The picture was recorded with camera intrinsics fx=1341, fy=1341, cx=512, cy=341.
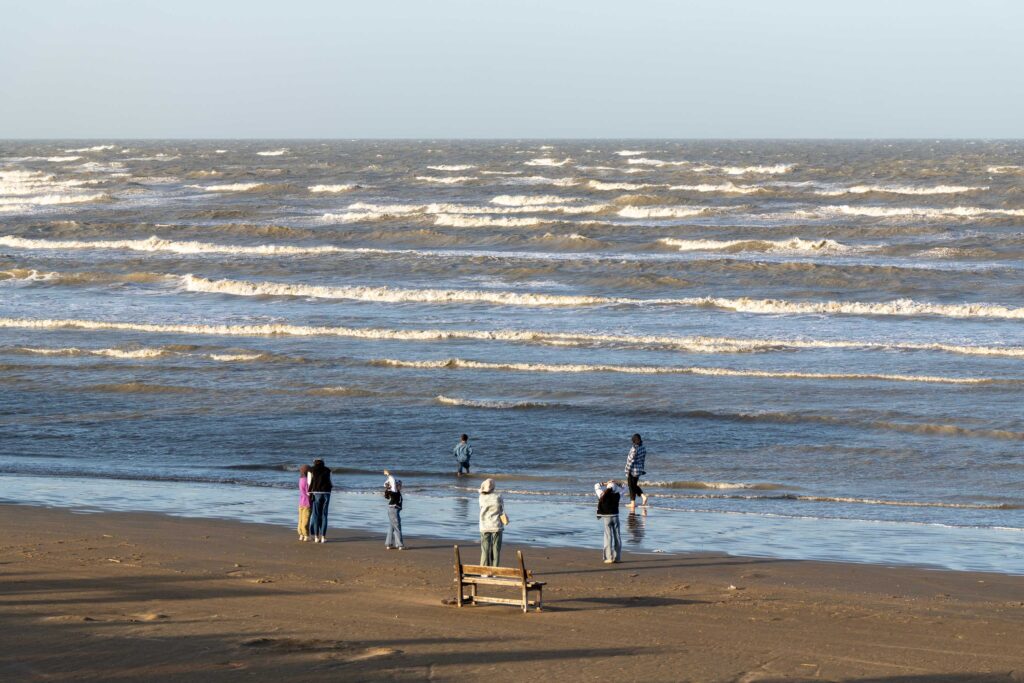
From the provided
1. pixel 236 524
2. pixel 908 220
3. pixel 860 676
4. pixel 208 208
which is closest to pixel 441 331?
pixel 236 524

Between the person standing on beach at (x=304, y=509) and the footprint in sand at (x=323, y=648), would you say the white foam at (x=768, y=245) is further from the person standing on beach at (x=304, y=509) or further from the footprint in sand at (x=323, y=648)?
the footprint in sand at (x=323, y=648)

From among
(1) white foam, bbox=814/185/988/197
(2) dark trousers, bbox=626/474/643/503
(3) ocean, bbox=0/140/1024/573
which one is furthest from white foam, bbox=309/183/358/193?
(2) dark trousers, bbox=626/474/643/503

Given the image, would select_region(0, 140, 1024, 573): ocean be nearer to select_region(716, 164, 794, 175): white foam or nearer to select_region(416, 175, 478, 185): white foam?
select_region(416, 175, 478, 185): white foam

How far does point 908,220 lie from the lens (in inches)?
2388

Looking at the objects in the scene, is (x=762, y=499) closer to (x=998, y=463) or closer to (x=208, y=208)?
(x=998, y=463)

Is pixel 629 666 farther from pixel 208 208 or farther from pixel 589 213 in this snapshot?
pixel 208 208

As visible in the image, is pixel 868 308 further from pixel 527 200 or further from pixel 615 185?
pixel 615 185

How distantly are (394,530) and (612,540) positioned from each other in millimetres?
2545

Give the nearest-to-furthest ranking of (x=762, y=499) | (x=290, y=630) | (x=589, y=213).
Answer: (x=290, y=630)
(x=762, y=499)
(x=589, y=213)

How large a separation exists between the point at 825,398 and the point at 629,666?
15.3 m

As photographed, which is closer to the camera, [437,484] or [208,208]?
[437,484]

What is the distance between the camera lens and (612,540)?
48.9ft

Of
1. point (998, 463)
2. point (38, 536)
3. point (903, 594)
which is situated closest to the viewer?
point (903, 594)

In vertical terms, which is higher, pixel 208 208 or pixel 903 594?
pixel 208 208
